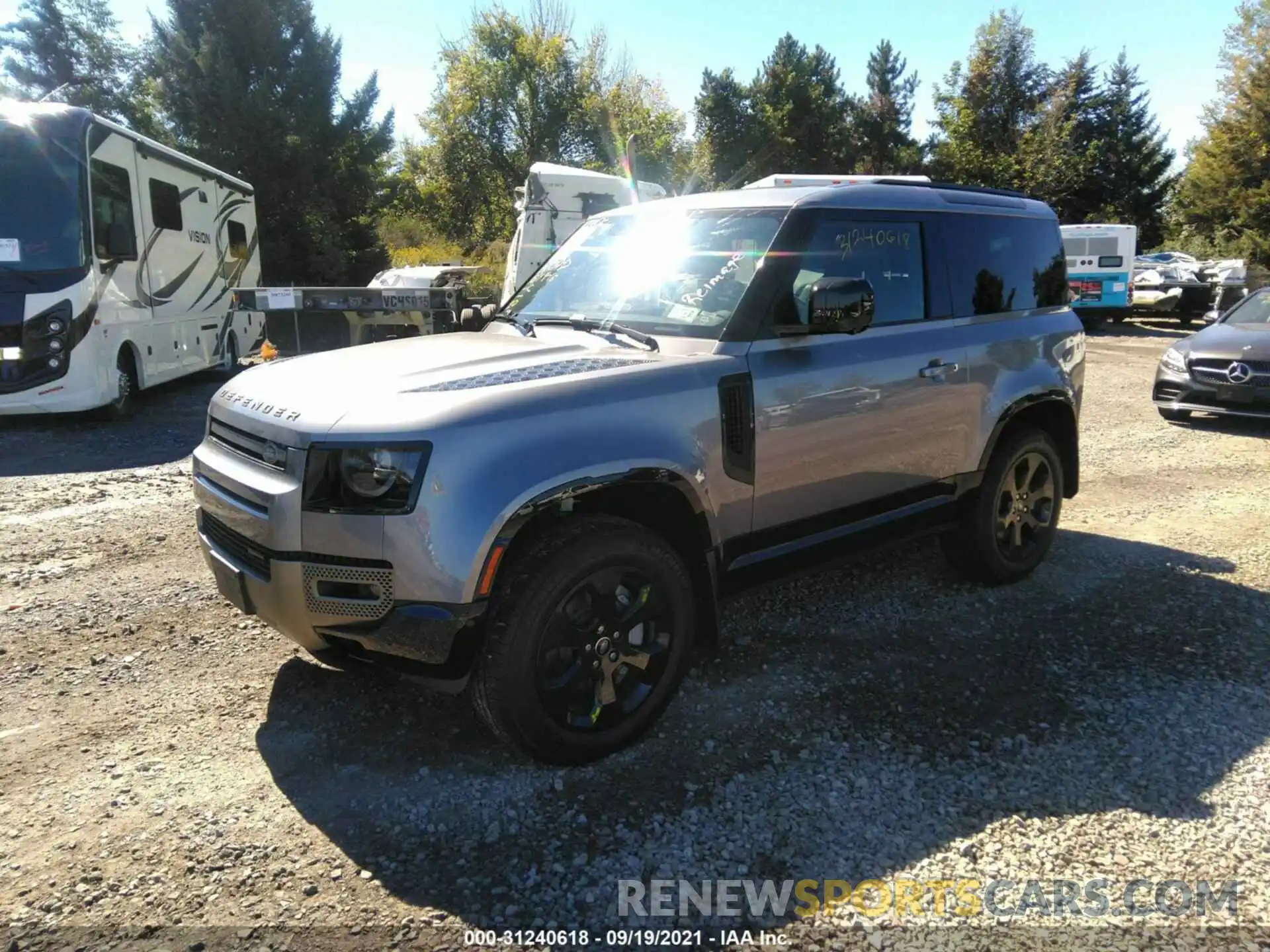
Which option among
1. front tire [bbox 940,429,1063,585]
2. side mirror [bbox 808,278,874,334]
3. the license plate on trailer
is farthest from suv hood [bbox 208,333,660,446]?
front tire [bbox 940,429,1063,585]

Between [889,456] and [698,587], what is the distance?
1.27 metres

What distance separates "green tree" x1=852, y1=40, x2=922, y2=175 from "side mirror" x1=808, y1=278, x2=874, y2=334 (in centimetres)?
4143

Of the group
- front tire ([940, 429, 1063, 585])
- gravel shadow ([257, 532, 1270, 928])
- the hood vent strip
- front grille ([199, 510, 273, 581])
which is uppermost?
the hood vent strip

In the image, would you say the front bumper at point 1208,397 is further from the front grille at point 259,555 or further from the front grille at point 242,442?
the front grille at point 242,442

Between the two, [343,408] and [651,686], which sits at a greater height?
[343,408]

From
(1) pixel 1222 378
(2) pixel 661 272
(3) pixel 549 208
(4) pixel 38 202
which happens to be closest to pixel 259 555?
(2) pixel 661 272

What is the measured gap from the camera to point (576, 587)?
116 inches

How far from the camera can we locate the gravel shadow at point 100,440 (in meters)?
7.86

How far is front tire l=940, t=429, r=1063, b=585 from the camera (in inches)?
183

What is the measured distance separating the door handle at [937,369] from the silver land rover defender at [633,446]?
0.04ft

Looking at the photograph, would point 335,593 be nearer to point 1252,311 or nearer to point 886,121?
point 1252,311

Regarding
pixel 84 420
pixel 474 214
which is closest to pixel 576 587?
pixel 84 420

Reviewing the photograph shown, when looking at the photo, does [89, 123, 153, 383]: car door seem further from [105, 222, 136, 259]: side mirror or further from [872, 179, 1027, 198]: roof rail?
[872, 179, 1027, 198]: roof rail

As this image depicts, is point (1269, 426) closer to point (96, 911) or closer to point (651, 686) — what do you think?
point (651, 686)
